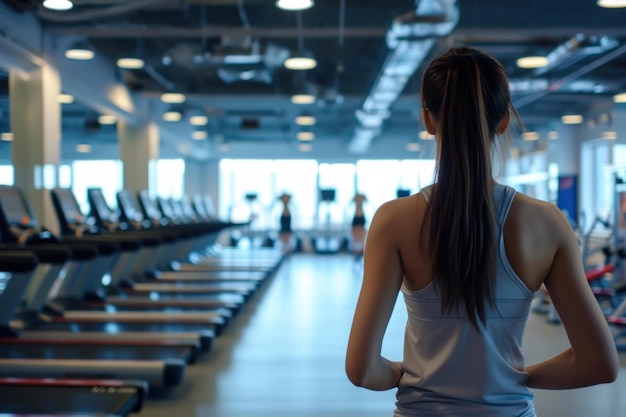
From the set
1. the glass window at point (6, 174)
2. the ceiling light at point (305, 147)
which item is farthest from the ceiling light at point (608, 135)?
the glass window at point (6, 174)

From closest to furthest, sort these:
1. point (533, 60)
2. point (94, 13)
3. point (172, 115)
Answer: point (94, 13) → point (533, 60) → point (172, 115)

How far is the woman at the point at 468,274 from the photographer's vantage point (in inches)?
40.3

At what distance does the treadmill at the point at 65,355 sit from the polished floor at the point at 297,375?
7.5 inches

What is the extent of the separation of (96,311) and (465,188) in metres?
5.27

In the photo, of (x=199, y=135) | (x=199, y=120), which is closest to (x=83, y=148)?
(x=199, y=120)

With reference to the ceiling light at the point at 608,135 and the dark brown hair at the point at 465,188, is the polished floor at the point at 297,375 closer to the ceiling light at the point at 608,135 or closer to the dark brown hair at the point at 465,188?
the dark brown hair at the point at 465,188

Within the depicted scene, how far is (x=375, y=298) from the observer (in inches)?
41.1

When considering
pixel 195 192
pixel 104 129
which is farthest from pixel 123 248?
pixel 195 192

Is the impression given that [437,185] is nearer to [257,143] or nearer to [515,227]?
[515,227]

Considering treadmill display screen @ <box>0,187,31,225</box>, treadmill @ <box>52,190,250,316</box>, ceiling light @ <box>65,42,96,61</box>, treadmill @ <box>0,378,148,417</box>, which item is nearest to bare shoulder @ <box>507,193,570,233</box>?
treadmill @ <box>0,378,148,417</box>

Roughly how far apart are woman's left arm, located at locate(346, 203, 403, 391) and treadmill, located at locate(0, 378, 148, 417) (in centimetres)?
193

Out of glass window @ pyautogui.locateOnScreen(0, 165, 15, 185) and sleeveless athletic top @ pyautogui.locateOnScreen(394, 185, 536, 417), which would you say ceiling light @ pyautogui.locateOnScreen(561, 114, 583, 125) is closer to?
glass window @ pyautogui.locateOnScreen(0, 165, 15, 185)

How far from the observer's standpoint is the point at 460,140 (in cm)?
103

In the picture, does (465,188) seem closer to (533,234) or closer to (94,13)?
(533,234)
